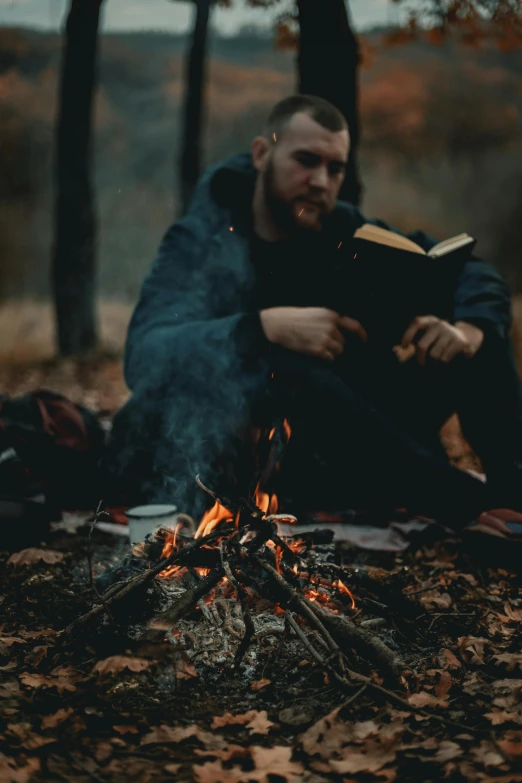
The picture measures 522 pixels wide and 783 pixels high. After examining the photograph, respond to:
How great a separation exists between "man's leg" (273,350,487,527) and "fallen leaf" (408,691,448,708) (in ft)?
5.97

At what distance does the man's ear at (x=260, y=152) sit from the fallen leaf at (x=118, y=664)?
3102mm

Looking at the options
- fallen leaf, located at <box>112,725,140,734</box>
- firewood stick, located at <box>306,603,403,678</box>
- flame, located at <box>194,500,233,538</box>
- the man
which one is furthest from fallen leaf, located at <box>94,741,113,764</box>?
the man

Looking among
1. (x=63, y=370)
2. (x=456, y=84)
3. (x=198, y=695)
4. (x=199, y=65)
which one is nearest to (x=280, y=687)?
(x=198, y=695)

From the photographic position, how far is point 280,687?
2.55 metres

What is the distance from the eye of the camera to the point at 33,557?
12.2ft

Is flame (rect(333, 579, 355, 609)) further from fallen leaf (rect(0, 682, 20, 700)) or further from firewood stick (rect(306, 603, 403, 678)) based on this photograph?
fallen leaf (rect(0, 682, 20, 700))

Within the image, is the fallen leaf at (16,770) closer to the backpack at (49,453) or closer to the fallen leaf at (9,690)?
the fallen leaf at (9,690)

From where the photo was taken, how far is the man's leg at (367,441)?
4105 millimetres

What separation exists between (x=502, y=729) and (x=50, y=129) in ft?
114

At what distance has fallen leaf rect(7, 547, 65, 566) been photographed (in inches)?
144

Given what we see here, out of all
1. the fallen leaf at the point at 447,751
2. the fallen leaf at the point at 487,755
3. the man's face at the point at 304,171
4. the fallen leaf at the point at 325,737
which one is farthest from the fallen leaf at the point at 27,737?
the man's face at the point at 304,171

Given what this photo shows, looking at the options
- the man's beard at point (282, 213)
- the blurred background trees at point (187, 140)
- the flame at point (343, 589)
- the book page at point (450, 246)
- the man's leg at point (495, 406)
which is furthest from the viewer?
the blurred background trees at point (187, 140)

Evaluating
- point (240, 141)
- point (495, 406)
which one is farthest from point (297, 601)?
point (240, 141)

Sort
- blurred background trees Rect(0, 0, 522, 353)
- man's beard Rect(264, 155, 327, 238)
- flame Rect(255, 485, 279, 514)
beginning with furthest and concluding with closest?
Result: blurred background trees Rect(0, 0, 522, 353) → man's beard Rect(264, 155, 327, 238) → flame Rect(255, 485, 279, 514)
